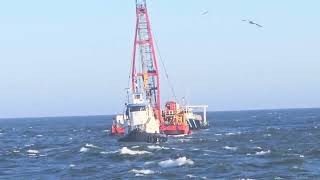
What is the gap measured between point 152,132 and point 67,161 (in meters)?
23.7

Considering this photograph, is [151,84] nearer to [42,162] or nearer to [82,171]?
[42,162]

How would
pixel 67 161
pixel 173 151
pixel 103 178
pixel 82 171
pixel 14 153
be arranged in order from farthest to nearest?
1. pixel 14 153
2. pixel 173 151
3. pixel 67 161
4. pixel 82 171
5. pixel 103 178

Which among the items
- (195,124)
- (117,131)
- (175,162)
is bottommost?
(175,162)

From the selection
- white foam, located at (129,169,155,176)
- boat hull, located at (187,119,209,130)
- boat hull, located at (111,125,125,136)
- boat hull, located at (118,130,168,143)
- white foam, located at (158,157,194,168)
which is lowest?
white foam, located at (129,169,155,176)

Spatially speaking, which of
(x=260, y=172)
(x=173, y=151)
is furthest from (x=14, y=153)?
(x=260, y=172)

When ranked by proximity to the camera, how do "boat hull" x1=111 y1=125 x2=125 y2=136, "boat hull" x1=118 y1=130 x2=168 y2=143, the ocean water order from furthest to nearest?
1. "boat hull" x1=111 y1=125 x2=125 y2=136
2. "boat hull" x1=118 y1=130 x2=168 y2=143
3. the ocean water

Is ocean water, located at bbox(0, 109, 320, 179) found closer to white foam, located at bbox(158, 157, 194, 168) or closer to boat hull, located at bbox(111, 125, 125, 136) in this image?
white foam, located at bbox(158, 157, 194, 168)

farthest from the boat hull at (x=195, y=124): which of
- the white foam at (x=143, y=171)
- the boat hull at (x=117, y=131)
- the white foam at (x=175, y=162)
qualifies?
the white foam at (x=143, y=171)

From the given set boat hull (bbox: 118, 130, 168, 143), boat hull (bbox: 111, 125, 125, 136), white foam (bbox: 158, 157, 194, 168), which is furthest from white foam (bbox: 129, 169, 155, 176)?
boat hull (bbox: 111, 125, 125, 136)

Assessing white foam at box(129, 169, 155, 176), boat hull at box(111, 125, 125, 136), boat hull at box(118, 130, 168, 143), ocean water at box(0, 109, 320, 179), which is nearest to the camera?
ocean water at box(0, 109, 320, 179)

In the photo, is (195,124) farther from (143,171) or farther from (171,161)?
(143,171)

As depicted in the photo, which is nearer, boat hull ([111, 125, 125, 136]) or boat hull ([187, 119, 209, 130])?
boat hull ([111, 125, 125, 136])

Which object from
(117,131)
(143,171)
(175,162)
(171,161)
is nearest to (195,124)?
(117,131)

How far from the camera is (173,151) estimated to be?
8381 cm
